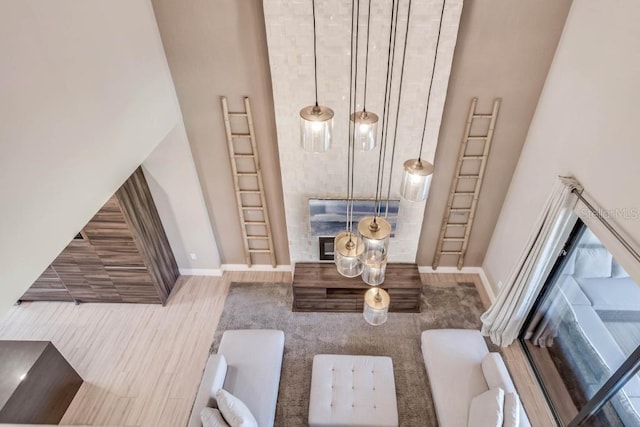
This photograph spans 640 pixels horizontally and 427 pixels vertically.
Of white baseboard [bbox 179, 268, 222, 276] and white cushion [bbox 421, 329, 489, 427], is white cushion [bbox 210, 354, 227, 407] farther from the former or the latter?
white cushion [bbox 421, 329, 489, 427]

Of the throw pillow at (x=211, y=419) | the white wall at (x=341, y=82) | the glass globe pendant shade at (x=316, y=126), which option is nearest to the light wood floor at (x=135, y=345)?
the throw pillow at (x=211, y=419)

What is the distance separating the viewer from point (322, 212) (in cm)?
477

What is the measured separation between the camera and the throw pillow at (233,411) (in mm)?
3052

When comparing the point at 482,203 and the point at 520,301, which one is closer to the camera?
the point at 520,301

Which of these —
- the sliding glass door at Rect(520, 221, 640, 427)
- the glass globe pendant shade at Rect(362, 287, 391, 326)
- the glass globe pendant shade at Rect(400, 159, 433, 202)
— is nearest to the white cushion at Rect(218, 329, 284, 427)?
the glass globe pendant shade at Rect(362, 287, 391, 326)

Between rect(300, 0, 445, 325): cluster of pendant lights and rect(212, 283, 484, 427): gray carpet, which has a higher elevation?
rect(300, 0, 445, 325): cluster of pendant lights

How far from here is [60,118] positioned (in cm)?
249

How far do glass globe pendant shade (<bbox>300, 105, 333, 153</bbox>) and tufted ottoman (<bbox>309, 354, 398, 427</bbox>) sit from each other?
2.50 m

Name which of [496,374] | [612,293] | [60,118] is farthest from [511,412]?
[60,118]

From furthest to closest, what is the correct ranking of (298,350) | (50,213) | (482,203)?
(482,203) < (298,350) < (50,213)

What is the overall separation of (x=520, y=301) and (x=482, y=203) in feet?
4.35

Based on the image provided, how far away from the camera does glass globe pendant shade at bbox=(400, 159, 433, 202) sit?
2.43m

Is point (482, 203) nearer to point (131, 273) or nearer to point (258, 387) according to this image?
point (258, 387)

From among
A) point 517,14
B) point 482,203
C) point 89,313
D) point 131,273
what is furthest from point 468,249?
point 89,313
